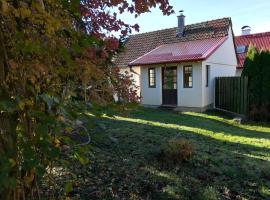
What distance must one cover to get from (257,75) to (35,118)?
15886 millimetres

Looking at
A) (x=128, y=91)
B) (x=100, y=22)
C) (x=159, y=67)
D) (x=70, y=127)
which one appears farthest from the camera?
(x=159, y=67)

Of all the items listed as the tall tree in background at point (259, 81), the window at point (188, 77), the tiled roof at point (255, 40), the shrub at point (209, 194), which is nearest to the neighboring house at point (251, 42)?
the tiled roof at point (255, 40)

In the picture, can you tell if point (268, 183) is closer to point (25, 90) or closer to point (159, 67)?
point (25, 90)

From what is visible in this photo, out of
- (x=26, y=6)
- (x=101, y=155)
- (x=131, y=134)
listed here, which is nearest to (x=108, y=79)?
(x=26, y=6)

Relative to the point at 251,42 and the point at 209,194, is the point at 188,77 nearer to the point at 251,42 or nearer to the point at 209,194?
the point at 251,42

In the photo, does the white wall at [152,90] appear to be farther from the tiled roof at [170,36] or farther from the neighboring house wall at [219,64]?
the neighboring house wall at [219,64]

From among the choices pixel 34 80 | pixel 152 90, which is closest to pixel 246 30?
pixel 152 90

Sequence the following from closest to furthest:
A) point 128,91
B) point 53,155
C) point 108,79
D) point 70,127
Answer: point 53,155
point 70,127
point 108,79
point 128,91

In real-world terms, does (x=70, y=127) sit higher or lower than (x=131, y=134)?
higher

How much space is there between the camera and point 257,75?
54.2 ft

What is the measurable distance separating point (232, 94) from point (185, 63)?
3012 mm

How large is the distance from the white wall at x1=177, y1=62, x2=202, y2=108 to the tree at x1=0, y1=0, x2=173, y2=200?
16650mm

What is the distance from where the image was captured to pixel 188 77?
19141 mm

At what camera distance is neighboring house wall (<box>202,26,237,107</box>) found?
18.7 metres
